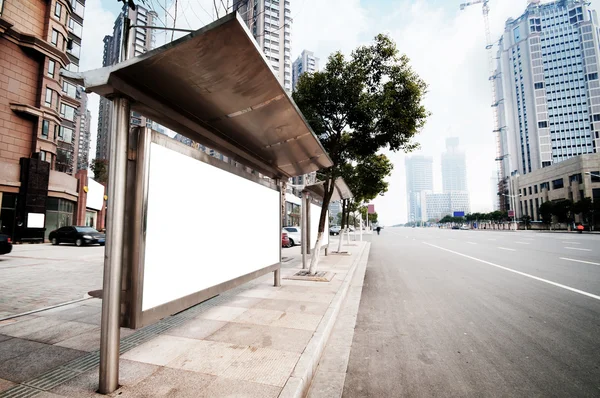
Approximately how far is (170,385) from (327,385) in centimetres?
143

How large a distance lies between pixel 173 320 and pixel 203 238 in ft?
5.80

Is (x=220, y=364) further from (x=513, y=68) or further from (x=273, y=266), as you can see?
(x=513, y=68)

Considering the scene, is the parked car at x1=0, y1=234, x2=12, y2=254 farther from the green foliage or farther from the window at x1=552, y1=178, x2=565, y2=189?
the window at x1=552, y1=178, x2=565, y2=189

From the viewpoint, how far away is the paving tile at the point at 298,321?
158 inches

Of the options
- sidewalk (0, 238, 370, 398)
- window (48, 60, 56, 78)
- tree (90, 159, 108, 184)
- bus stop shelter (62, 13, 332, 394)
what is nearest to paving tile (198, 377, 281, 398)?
sidewalk (0, 238, 370, 398)

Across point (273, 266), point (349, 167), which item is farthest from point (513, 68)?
point (273, 266)

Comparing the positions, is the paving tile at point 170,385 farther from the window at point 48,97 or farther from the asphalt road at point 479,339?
the window at point 48,97

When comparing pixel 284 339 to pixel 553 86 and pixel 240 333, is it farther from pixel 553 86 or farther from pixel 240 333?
pixel 553 86

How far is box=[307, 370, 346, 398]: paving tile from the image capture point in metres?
2.67

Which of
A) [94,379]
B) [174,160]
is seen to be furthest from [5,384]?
[174,160]

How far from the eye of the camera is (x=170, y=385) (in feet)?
8.26

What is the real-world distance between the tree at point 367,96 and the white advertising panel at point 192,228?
429 cm

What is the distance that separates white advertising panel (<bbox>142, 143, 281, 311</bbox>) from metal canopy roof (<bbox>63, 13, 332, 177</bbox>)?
0.53 m

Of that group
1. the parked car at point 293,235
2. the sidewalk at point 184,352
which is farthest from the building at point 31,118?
the sidewalk at point 184,352
